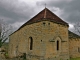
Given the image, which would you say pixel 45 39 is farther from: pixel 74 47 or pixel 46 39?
pixel 74 47

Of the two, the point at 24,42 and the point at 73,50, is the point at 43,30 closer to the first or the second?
the point at 24,42

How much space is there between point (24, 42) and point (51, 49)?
15.7ft

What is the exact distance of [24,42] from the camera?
20391mm

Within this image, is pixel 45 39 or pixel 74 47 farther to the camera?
pixel 74 47

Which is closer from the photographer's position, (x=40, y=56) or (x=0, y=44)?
(x=40, y=56)

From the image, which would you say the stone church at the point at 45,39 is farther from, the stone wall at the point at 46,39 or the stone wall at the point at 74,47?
the stone wall at the point at 74,47

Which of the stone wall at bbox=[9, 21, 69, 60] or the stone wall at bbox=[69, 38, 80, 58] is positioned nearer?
the stone wall at bbox=[9, 21, 69, 60]

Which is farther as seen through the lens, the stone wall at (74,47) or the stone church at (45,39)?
the stone wall at (74,47)

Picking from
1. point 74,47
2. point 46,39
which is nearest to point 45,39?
point 46,39

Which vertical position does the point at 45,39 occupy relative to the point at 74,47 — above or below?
above

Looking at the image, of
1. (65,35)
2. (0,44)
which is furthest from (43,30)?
(0,44)

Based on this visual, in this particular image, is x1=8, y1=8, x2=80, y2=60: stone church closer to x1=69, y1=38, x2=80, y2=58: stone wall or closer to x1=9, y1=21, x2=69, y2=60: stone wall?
x1=9, y1=21, x2=69, y2=60: stone wall

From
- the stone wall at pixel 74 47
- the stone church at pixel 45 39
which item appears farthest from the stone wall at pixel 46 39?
the stone wall at pixel 74 47

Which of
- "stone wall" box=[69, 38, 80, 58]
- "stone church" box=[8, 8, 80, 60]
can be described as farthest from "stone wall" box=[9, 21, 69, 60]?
"stone wall" box=[69, 38, 80, 58]
